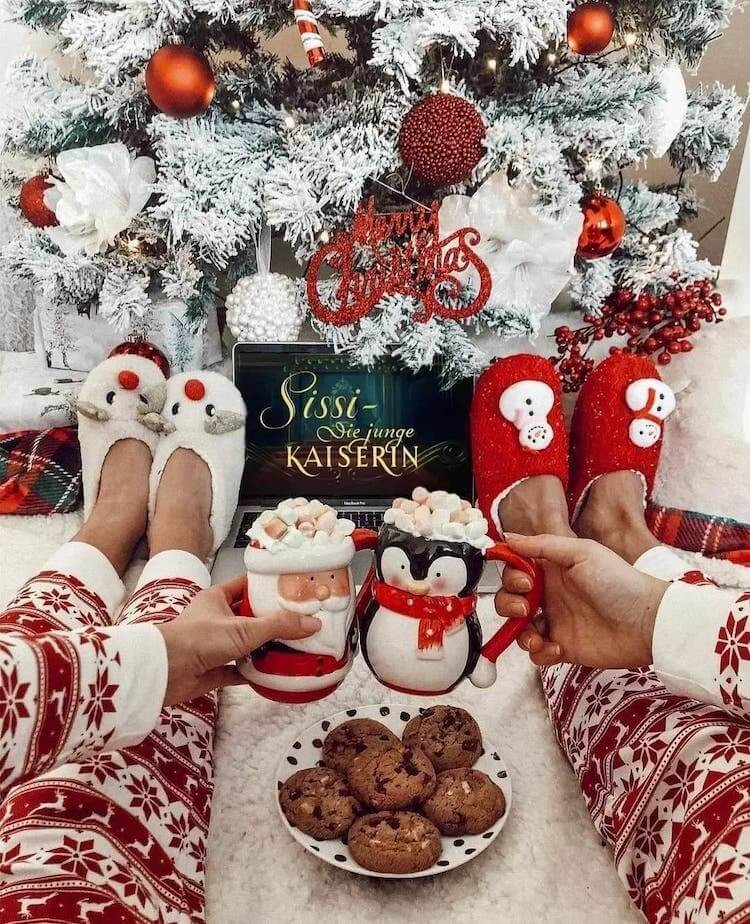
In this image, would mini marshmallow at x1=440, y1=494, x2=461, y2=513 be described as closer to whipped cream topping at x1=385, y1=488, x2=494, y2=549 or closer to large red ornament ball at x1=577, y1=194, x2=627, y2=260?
whipped cream topping at x1=385, y1=488, x2=494, y2=549

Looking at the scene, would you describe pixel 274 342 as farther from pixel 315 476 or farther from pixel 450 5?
pixel 450 5

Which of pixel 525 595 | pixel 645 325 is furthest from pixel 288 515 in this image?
pixel 645 325

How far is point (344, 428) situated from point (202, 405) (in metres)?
0.21

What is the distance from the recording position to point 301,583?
58 cm

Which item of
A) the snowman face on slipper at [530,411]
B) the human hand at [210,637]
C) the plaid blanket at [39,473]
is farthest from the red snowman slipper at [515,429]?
the plaid blanket at [39,473]

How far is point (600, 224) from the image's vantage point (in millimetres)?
977

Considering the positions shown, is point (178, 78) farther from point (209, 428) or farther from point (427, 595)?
point (427, 595)

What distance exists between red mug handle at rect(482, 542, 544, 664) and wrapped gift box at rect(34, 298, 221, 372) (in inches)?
26.1

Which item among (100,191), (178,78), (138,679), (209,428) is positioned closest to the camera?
(138,679)

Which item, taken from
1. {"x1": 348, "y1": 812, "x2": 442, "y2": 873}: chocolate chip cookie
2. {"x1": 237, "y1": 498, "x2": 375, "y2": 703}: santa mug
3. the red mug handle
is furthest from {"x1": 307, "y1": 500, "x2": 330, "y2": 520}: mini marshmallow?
{"x1": 348, "y1": 812, "x2": 442, "y2": 873}: chocolate chip cookie

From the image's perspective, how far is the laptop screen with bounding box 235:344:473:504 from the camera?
1.08 metres

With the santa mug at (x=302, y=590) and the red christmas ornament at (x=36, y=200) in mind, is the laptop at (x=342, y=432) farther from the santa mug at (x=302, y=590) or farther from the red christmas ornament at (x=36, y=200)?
the santa mug at (x=302, y=590)

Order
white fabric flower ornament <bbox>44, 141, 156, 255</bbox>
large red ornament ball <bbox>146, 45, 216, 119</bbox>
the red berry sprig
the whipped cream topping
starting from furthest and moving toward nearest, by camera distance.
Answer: the red berry sprig, white fabric flower ornament <bbox>44, 141, 156, 255</bbox>, large red ornament ball <bbox>146, 45, 216, 119</bbox>, the whipped cream topping

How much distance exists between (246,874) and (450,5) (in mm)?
921
